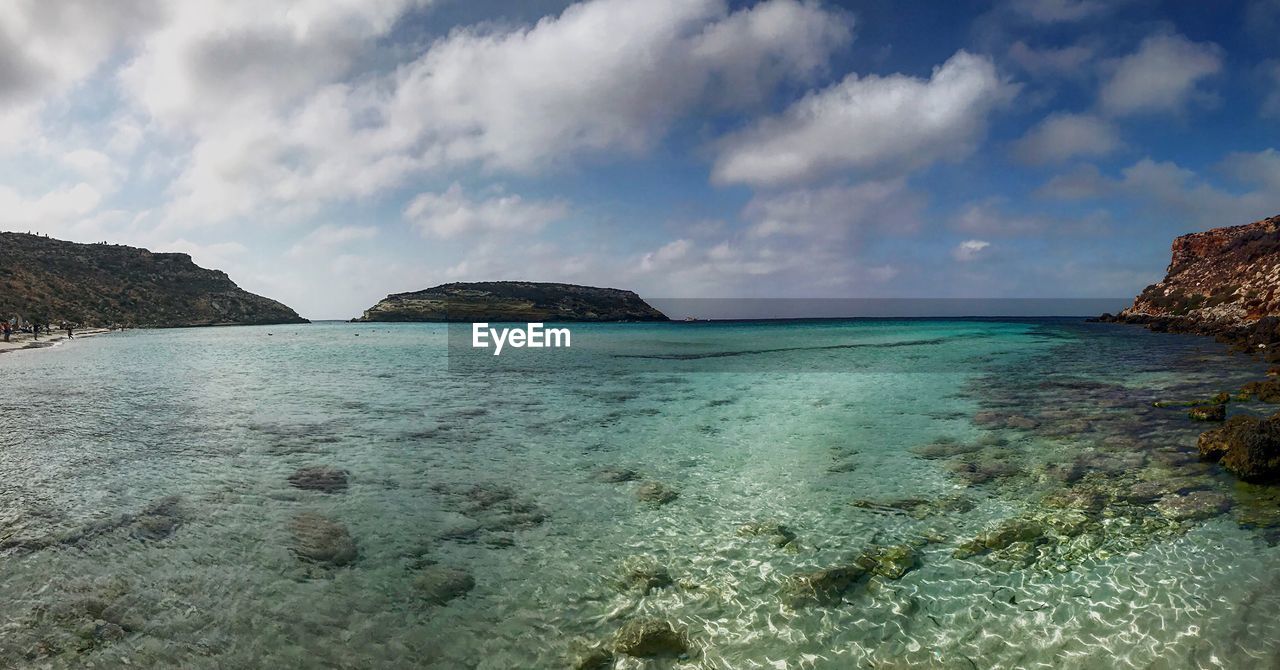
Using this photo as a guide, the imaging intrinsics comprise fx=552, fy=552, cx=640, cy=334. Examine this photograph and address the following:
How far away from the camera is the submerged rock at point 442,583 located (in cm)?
903

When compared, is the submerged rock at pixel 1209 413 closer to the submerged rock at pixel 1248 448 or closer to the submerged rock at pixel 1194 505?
the submerged rock at pixel 1248 448

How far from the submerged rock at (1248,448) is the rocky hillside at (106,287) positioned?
146116 millimetres

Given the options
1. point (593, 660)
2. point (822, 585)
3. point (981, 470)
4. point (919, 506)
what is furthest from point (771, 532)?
point (981, 470)

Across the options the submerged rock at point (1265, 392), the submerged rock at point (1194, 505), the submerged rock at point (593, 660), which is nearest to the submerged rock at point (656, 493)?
the submerged rock at point (593, 660)

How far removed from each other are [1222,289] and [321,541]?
12923 cm

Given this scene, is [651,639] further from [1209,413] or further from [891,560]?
[1209,413]

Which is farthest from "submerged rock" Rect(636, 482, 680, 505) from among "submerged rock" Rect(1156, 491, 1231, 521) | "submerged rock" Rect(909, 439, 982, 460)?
"submerged rock" Rect(1156, 491, 1231, 521)

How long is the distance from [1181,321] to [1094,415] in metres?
93.4

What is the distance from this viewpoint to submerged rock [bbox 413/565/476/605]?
903 cm

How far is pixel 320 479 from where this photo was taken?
14922mm

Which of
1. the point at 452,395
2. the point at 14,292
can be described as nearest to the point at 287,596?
the point at 452,395

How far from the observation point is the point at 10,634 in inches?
301

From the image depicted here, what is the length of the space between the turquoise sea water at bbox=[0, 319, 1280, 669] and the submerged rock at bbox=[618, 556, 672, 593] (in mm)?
186

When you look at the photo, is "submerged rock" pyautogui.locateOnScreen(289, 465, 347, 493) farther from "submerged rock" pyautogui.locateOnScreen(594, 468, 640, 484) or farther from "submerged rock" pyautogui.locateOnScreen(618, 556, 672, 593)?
"submerged rock" pyautogui.locateOnScreen(618, 556, 672, 593)
